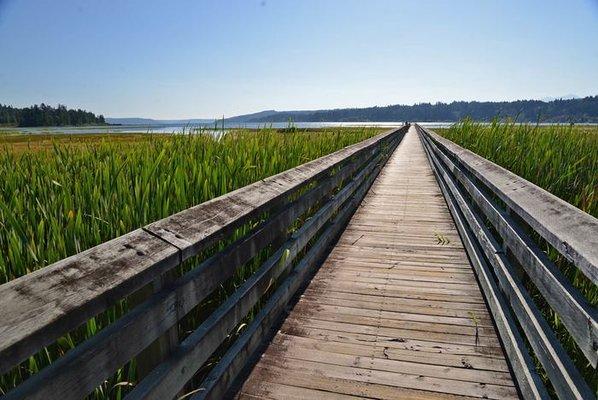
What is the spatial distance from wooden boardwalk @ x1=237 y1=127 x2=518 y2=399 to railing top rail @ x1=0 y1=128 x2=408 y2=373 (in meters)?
1.09

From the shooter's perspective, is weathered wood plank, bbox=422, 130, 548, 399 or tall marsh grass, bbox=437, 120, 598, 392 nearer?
weathered wood plank, bbox=422, 130, 548, 399

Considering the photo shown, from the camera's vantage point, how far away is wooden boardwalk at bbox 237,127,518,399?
2.38 meters

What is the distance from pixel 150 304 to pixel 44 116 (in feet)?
566

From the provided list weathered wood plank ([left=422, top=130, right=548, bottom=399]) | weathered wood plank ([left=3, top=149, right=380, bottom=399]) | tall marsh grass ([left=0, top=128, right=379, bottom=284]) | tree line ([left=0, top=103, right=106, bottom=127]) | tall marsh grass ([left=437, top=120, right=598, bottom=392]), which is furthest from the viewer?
tree line ([left=0, top=103, right=106, bottom=127])

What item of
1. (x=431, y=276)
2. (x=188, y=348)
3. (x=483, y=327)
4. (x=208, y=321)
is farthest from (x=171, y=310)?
(x=431, y=276)

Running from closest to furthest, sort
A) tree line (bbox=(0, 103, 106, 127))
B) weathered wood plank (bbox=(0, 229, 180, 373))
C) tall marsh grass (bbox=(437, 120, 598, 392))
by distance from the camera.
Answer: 1. weathered wood plank (bbox=(0, 229, 180, 373))
2. tall marsh grass (bbox=(437, 120, 598, 392))
3. tree line (bbox=(0, 103, 106, 127))

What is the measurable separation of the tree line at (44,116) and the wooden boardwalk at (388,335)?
530 ft

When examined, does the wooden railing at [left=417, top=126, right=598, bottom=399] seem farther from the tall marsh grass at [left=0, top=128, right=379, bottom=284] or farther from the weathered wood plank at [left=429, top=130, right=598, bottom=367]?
the tall marsh grass at [left=0, top=128, right=379, bottom=284]

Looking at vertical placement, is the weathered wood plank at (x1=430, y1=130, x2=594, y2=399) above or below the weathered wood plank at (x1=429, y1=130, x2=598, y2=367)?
below

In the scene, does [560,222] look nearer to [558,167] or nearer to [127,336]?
[127,336]

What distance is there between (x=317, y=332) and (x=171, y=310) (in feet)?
5.22

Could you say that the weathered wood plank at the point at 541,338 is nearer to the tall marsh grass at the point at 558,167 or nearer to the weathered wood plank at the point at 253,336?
the tall marsh grass at the point at 558,167

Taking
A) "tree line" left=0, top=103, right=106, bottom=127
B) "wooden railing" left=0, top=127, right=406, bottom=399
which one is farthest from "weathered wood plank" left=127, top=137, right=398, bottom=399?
"tree line" left=0, top=103, right=106, bottom=127

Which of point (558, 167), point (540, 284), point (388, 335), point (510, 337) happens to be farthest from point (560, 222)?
point (558, 167)
